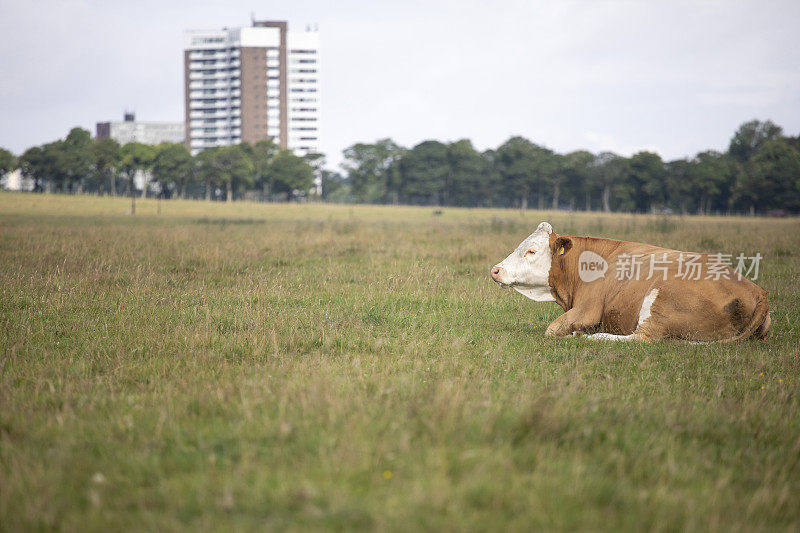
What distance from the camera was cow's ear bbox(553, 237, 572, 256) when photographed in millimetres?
8194

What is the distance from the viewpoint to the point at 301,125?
18675cm

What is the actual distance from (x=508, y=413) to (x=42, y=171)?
10994cm

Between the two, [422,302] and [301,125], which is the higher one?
[301,125]

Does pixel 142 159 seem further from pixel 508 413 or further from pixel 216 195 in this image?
pixel 508 413

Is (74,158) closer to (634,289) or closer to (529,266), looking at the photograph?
(529,266)

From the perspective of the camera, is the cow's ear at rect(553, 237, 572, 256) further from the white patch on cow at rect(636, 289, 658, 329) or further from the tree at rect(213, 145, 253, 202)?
the tree at rect(213, 145, 253, 202)

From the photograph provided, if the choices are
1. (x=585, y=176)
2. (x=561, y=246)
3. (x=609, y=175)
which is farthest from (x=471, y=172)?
(x=561, y=246)

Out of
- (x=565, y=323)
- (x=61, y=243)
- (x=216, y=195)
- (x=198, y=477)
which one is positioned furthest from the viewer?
(x=216, y=195)

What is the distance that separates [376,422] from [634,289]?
4.84 meters

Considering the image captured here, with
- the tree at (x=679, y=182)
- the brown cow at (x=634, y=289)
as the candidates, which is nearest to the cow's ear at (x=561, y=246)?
the brown cow at (x=634, y=289)

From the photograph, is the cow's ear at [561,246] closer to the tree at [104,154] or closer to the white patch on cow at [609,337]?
the white patch on cow at [609,337]

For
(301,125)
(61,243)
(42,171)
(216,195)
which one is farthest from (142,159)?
(61,243)

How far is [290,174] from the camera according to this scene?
113 metres

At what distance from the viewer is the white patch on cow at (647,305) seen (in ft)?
23.4
